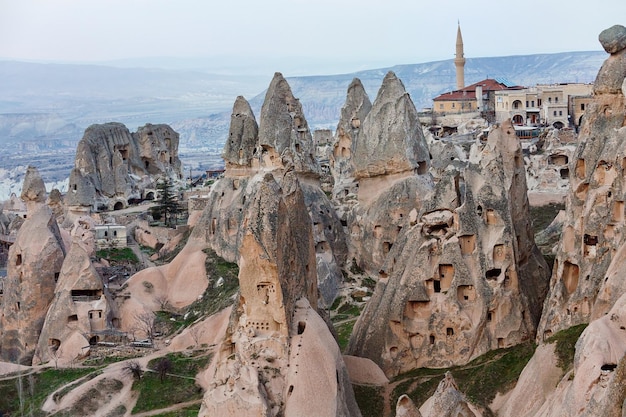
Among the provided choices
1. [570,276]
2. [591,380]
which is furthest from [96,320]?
[591,380]

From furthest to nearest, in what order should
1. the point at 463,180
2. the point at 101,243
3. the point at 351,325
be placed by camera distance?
the point at 101,243
the point at 351,325
the point at 463,180

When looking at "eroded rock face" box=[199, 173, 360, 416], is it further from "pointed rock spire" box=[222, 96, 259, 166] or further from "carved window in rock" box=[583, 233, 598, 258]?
"pointed rock spire" box=[222, 96, 259, 166]

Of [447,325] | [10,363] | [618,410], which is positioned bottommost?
[10,363]

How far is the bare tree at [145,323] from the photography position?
36.6 metres

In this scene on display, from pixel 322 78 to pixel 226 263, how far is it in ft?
424

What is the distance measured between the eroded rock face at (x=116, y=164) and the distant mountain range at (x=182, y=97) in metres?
69.9

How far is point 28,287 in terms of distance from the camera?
37594mm

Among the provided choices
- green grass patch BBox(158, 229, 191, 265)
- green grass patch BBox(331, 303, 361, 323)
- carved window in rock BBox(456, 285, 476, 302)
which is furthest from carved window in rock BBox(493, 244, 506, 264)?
green grass patch BBox(158, 229, 191, 265)

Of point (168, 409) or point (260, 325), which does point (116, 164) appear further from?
point (260, 325)

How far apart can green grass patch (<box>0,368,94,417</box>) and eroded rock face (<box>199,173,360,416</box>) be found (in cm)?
913

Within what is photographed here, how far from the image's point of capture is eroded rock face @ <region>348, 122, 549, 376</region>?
27.6 meters

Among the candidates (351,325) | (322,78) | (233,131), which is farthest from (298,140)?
(322,78)

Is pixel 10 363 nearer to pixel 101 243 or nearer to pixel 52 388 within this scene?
pixel 52 388

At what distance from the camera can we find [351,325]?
3359 cm
